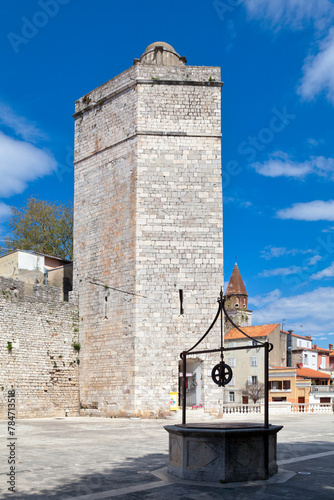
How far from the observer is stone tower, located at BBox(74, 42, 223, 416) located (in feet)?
57.8

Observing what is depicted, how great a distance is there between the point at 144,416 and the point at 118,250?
5838 mm

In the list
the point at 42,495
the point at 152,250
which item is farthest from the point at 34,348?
the point at 42,495

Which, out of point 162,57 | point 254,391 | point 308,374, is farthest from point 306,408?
point 308,374

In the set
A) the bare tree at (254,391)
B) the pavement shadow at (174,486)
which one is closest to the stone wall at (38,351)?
the pavement shadow at (174,486)

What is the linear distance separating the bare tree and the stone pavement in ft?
99.7

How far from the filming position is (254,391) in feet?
139

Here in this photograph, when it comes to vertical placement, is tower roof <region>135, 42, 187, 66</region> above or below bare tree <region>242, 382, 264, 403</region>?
above

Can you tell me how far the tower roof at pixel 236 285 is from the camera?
7125 centimetres

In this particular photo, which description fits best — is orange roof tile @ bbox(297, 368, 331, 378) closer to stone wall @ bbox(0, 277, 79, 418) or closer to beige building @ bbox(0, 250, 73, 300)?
beige building @ bbox(0, 250, 73, 300)

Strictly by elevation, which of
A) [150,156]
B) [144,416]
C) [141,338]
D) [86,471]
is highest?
[150,156]

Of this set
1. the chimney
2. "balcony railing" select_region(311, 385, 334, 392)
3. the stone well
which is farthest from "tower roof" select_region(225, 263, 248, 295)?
the stone well

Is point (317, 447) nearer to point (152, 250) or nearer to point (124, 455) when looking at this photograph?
point (124, 455)

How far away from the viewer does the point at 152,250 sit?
1811cm

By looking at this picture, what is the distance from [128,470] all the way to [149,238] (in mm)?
11437
